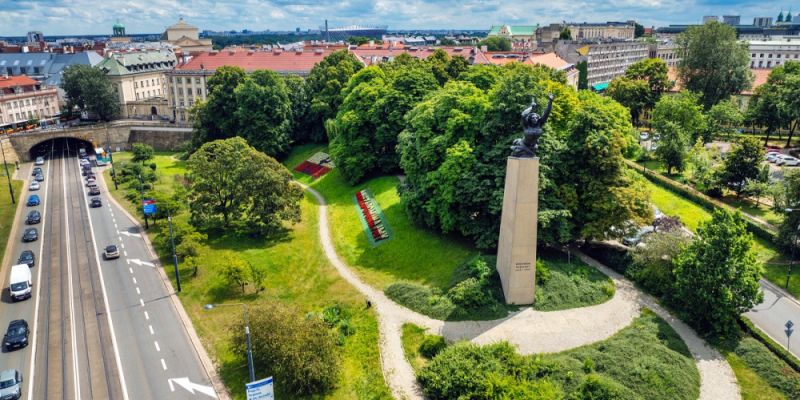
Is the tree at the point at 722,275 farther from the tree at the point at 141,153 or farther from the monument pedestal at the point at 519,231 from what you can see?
the tree at the point at 141,153

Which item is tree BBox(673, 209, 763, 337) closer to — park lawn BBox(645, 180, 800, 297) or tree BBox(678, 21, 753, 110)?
park lawn BBox(645, 180, 800, 297)

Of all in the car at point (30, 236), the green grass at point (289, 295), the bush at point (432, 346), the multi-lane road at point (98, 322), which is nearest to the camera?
the multi-lane road at point (98, 322)

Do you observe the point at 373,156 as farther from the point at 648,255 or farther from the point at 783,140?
the point at 783,140

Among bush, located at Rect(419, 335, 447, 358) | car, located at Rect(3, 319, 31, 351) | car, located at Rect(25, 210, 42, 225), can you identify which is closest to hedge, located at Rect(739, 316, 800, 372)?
bush, located at Rect(419, 335, 447, 358)

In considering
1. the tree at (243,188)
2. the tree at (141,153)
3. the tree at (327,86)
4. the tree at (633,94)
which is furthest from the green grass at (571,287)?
the tree at (141,153)

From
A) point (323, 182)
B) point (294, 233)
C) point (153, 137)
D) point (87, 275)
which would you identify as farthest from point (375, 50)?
point (87, 275)

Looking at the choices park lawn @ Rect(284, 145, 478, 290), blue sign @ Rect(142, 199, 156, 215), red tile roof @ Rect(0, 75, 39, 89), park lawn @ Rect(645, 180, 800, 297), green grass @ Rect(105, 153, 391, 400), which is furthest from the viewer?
red tile roof @ Rect(0, 75, 39, 89)

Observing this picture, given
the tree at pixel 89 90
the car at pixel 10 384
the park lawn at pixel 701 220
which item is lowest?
the car at pixel 10 384
